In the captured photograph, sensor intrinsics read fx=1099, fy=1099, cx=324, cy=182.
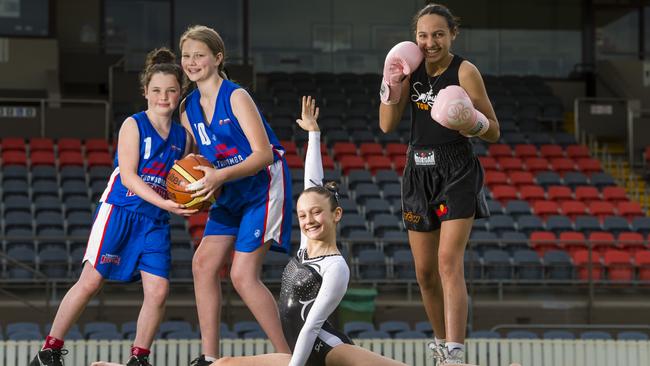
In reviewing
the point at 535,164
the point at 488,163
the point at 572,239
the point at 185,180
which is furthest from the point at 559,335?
the point at 185,180

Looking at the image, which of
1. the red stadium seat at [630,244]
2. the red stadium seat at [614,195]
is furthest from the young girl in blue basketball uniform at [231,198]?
the red stadium seat at [614,195]

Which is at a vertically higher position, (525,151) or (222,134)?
(525,151)

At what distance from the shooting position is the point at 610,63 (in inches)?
780

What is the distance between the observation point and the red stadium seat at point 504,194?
579 inches

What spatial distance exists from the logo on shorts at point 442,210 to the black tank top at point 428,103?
0.92ft

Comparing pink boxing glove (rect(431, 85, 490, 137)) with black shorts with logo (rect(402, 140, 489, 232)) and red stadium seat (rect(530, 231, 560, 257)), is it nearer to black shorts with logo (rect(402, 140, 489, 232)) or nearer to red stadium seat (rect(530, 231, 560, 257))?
black shorts with logo (rect(402, 140, 489, 232))

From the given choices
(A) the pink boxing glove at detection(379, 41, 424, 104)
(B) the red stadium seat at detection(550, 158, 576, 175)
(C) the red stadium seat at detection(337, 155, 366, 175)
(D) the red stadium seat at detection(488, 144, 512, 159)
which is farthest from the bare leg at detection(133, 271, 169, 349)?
(D) the red stadium seat at detection(488, 144, 512, 159)

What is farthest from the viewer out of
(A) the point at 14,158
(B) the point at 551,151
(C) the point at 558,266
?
(B) the point at 551,151

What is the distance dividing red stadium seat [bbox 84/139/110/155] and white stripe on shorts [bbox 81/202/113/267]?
10.4m

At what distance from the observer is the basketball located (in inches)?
183

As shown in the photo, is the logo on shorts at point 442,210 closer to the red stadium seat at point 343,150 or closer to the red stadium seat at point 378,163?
the red stadium seat at point 378,163

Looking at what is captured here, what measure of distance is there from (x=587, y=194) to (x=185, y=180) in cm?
1130

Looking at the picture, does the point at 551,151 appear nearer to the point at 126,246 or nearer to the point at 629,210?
the point at 629,210

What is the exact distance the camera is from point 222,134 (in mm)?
4891
